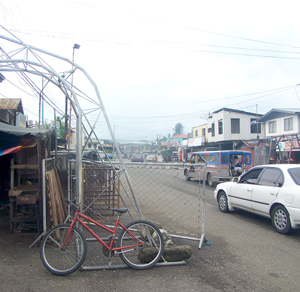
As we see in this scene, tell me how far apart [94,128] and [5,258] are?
2721mm

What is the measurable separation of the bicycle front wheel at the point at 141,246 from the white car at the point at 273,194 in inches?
126

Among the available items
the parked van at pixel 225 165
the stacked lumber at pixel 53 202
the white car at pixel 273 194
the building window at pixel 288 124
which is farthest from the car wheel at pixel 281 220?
the building window at pixel 288 124

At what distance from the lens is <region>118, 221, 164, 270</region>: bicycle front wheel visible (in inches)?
158

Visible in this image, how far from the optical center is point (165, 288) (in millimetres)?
3506

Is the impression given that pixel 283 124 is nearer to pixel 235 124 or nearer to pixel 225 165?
pixel 235 124

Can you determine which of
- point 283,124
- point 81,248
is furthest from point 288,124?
point 81,248

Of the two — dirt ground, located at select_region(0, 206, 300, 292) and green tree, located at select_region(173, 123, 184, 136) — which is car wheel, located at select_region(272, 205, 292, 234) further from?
green tree, located at select_region(173, 123, 184, 136)

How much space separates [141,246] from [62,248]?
1.18 metres

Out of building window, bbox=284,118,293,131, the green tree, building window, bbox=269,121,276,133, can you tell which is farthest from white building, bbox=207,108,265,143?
the green tree

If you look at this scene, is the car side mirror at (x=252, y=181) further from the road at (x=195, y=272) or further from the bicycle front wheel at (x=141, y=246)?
the bicycle front wheel at (x=141, y=246)

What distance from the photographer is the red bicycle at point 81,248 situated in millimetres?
3816

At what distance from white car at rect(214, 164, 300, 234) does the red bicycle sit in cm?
322

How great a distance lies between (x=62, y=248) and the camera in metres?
3.91

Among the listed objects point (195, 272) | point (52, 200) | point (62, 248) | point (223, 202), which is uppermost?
point (52, 200)
